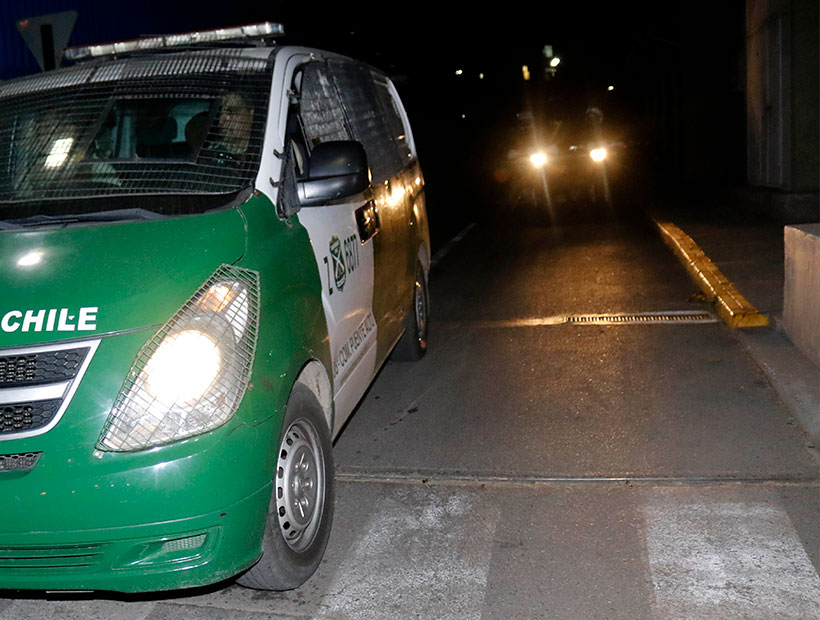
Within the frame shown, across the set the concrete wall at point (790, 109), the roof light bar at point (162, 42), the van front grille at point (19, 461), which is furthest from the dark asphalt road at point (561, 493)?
the concrete wall at point (790, 109)

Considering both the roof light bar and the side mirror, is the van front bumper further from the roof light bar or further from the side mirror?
the roof light bar

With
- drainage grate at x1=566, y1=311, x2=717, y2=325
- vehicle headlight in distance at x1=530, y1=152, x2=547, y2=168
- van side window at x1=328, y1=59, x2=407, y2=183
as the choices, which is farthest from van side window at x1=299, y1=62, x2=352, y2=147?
vehicle headlight in distance at x1=530, y1=152, x2=547, y2=168

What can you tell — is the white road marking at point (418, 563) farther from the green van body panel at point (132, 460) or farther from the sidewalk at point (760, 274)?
the sidewalk at point (760, 274)

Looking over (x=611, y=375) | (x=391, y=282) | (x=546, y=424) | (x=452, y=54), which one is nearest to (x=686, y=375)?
(x=611, y=375)

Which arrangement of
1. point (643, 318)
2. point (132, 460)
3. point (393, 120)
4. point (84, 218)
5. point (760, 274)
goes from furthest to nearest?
1. point (760, 274)
2. point (643, 318)
3. point (393, 120)
4. point (84, 218)
5. point (132, 460)

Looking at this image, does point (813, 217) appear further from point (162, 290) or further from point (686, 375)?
point (162, 290)

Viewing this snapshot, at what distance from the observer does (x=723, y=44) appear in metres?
22.5

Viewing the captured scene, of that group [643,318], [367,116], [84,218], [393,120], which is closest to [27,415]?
[84,218]

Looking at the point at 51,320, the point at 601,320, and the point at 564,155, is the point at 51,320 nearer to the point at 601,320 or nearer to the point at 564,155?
the point at 601,320

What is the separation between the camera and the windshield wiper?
3.93 m

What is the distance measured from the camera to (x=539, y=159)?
21719mm

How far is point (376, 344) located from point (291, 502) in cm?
175

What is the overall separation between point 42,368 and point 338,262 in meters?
1.66

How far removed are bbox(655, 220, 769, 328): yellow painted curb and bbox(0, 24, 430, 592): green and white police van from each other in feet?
13.1
